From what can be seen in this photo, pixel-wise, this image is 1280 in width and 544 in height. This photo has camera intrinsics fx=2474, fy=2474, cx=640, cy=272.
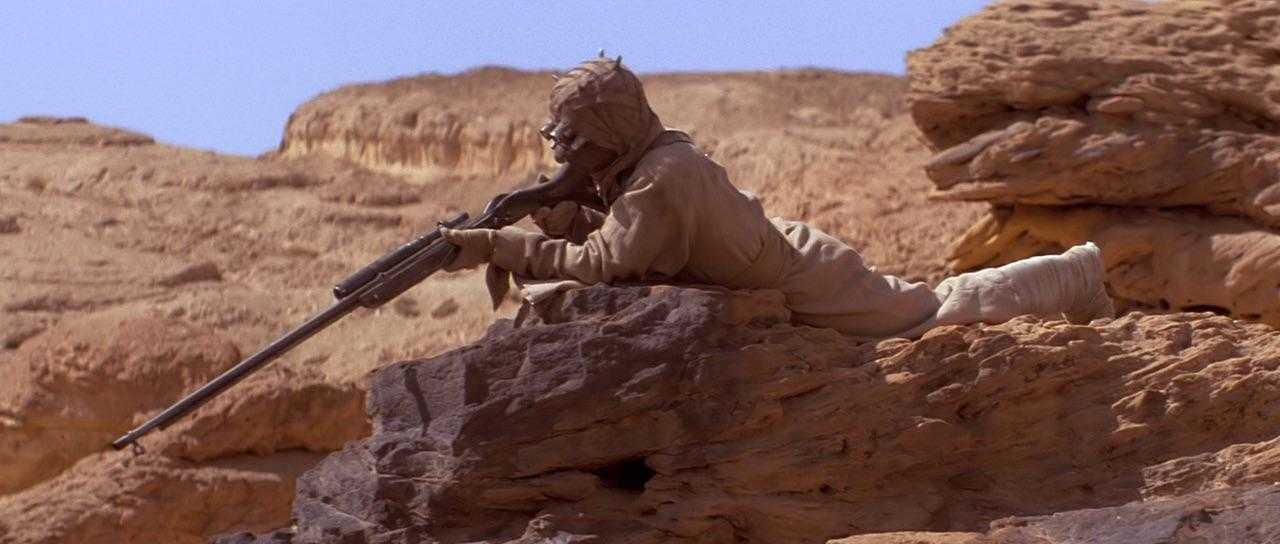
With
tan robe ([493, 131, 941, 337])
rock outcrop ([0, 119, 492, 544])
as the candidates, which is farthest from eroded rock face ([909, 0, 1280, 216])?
tan robe ([493, 131, 941, 337])

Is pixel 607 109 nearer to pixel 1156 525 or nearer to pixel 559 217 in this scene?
pixel 559 217

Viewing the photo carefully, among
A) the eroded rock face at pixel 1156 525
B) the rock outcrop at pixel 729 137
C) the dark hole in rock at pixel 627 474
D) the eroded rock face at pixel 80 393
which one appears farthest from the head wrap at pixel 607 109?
the rock outcrop at pixel 729 137

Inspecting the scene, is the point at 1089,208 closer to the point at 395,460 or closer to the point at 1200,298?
the point at 1200,298

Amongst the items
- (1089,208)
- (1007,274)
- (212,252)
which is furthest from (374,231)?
(1007,274)

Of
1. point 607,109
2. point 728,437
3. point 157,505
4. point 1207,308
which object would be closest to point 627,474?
point 728,437

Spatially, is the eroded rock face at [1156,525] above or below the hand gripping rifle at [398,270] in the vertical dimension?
below

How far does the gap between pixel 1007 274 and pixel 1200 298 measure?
6.32 m

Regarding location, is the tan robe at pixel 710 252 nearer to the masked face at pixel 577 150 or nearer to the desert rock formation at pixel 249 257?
the masked face at pixel 577 150

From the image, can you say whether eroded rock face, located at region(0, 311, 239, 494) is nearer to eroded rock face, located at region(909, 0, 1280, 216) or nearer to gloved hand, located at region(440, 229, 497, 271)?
eroded rock face, located at region(909, 0, 1280, 216)

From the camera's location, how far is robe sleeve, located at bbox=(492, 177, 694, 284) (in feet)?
30.5

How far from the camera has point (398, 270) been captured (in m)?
9.72

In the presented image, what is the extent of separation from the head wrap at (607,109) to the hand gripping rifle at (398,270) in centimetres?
24

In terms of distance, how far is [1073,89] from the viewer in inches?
650

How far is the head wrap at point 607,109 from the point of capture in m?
9.41
